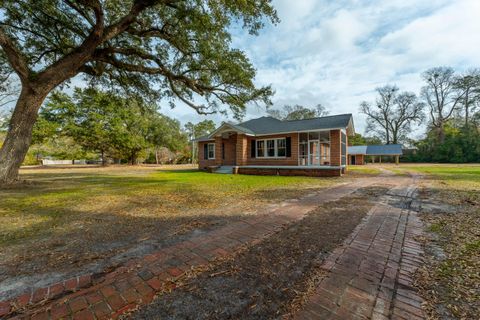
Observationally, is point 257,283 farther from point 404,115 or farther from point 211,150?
point 404,115

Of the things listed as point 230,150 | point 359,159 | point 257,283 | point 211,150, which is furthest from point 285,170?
point 359,159

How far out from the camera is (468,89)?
34281mm

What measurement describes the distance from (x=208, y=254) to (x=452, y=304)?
2.38 metres

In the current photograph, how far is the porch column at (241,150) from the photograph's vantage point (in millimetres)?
16156

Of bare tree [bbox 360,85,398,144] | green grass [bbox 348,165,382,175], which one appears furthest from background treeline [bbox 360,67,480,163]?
green grass [bbox 348,165,382,175]

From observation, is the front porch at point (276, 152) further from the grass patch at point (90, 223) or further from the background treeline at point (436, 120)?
the background treeline at point (436, 120)

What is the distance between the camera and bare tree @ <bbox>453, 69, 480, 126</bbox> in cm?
3344

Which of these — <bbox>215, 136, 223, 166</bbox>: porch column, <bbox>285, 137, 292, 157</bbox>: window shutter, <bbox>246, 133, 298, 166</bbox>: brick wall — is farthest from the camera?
<bbox>215, 136, 223, 166</bbox>: porch column

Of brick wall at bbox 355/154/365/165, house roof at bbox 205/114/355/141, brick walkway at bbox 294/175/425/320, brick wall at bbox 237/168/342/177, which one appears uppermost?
house roof at bbox 205/114/355/141

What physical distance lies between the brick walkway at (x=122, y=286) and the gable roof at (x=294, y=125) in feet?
39.3

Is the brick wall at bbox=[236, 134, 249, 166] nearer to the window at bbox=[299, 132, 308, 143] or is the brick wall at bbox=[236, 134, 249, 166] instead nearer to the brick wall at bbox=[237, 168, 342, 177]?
the brick wall at bbox=[237, 168, 342, 177]

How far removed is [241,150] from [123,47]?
9736 millimetres

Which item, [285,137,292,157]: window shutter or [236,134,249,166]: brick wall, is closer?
[285,137,292,157]: window shutter

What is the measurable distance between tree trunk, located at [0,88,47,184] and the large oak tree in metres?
0.03
